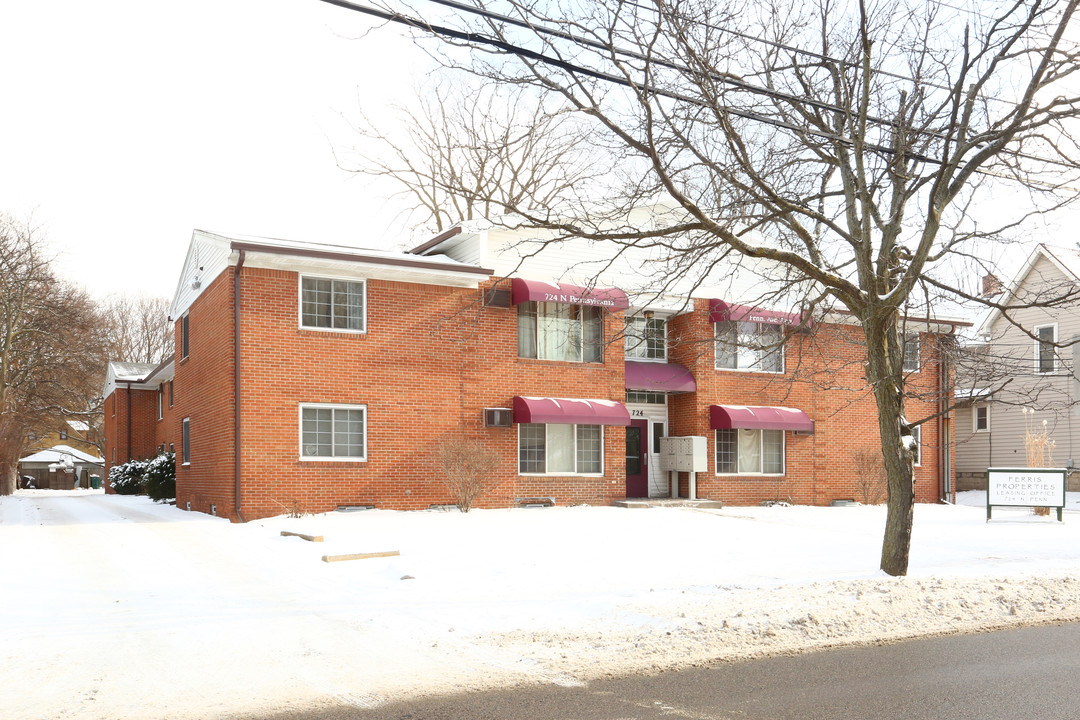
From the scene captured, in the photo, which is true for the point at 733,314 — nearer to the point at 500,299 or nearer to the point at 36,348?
the point at 500,299

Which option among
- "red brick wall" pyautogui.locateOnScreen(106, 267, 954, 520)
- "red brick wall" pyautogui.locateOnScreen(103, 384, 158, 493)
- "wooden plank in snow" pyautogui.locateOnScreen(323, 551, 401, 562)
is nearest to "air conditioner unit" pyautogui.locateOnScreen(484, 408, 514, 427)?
"red brick wall" pyautogui.locateOnScreen(106, 267, 954, 520)

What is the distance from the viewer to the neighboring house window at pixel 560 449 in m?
21.0

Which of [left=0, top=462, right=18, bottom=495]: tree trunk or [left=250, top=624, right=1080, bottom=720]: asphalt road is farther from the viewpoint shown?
[left=0, top=462, right=18, bottom=495]: tree trunk

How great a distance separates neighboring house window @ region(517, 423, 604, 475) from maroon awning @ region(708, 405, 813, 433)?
10.1 ft

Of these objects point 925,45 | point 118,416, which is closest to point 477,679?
point 925,45

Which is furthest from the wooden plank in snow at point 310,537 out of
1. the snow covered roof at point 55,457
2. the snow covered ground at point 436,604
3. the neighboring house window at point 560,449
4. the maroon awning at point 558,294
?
the snow covered roof at point 55,457

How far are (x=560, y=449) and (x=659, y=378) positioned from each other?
3207 mm

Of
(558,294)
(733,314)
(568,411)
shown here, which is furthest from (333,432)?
(733,314)

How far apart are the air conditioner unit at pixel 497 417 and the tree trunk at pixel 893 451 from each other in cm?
1055

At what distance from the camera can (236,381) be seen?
17859 mm

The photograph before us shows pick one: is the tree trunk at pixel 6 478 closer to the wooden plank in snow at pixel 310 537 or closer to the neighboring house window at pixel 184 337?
the neighboring house window at pixel 184 337

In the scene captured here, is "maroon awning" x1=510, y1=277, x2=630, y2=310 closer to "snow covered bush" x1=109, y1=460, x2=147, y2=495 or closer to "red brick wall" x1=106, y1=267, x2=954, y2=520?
"red brick wall" x1=106, y1=267, x2=954, y2=520

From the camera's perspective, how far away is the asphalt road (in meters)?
5.58

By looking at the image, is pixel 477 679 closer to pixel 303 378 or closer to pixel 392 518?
pixel 392 518
